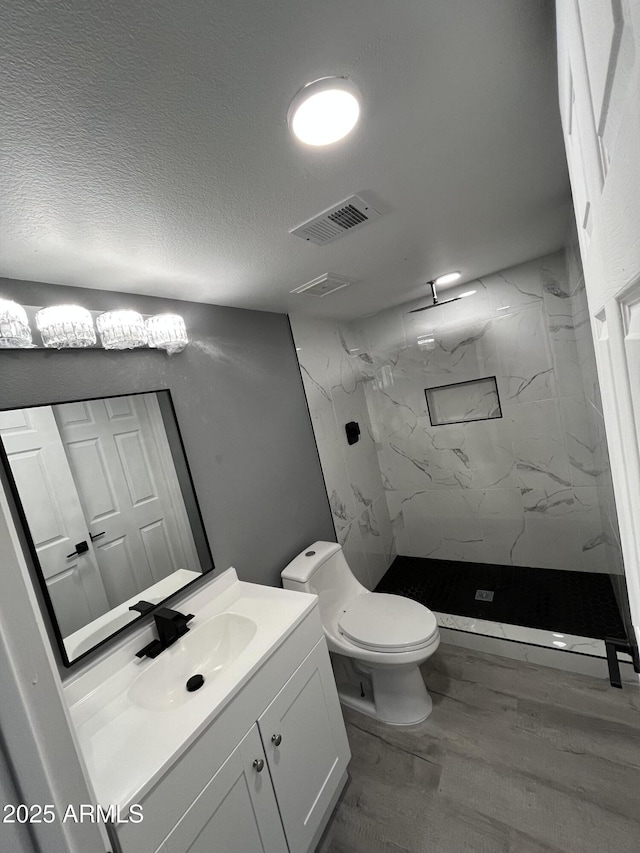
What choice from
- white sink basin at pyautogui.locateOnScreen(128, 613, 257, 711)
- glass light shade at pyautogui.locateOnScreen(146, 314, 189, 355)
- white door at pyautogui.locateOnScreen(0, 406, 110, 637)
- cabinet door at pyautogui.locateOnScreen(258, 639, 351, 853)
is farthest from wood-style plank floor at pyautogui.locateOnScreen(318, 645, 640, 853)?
glass light shade at pyautogui.locateOnScreen(146, 314, 189, 355)

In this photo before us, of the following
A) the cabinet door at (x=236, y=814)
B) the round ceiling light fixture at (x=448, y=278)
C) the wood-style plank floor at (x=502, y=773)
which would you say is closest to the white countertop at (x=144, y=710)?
the cabinet door at (x=236, y=814)

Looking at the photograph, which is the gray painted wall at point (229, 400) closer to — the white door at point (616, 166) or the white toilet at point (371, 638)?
the white toilet at point (371, 638)

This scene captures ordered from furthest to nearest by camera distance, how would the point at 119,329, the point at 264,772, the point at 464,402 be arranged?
the point at 464,402 < the point at 119,329 < the point at 264,772

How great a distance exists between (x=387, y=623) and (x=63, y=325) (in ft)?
6.32

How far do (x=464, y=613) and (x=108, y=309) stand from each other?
2.66 m

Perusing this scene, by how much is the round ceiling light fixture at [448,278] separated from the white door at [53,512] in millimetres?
2156

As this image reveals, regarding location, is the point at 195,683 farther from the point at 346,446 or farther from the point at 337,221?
the point at 346,446

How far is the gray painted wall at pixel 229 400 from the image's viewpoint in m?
1.20

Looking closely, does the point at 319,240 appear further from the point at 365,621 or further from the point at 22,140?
the point at 365,621

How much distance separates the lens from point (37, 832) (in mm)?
467

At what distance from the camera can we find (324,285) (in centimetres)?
180

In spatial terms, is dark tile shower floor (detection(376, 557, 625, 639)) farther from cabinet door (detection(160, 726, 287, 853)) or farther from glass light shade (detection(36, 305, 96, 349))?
glass light shade (detection(36, 305, 96, 349))

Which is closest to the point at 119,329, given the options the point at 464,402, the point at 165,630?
the point at 165,630

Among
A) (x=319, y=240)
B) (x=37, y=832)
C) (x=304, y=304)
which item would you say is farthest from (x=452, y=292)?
(x=37, y=832)
